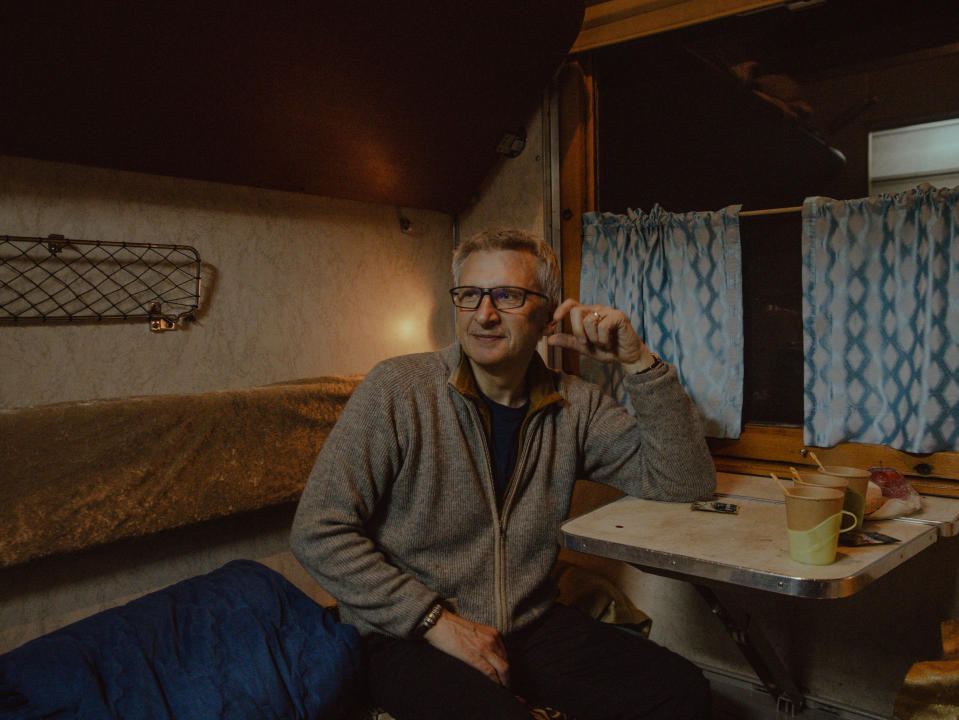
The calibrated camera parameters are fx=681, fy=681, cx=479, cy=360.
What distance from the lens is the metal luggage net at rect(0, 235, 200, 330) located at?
69.9 inches

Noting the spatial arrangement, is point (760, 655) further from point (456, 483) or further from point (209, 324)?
point (209, 324)

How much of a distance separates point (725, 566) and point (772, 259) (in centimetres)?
143

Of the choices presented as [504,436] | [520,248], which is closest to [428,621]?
[504,436]

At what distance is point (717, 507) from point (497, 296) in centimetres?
77

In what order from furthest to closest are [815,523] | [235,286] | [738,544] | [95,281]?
[235,286]
[95,281]
[738,544]
[815,523]

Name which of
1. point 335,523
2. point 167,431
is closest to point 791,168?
point 335,523

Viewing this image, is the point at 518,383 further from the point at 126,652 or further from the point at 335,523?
the point at 126,652

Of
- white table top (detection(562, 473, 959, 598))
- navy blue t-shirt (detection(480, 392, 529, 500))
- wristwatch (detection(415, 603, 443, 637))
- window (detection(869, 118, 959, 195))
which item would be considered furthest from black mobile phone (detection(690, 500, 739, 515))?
window (detection(869, 118, 959, 195))

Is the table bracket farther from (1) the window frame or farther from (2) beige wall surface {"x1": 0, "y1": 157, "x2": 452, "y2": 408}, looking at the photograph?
(2) beige wall surface {"x1": 0, "y1": 157, "x2": 452, "y2": 408}

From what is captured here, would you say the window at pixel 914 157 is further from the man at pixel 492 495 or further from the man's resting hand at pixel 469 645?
the man's resting hand at pixel 469 645

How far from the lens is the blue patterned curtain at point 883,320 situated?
2.03m

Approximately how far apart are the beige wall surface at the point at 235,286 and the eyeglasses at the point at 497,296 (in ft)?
3.06

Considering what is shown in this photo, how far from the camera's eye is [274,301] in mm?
2365

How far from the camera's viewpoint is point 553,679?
162cm
